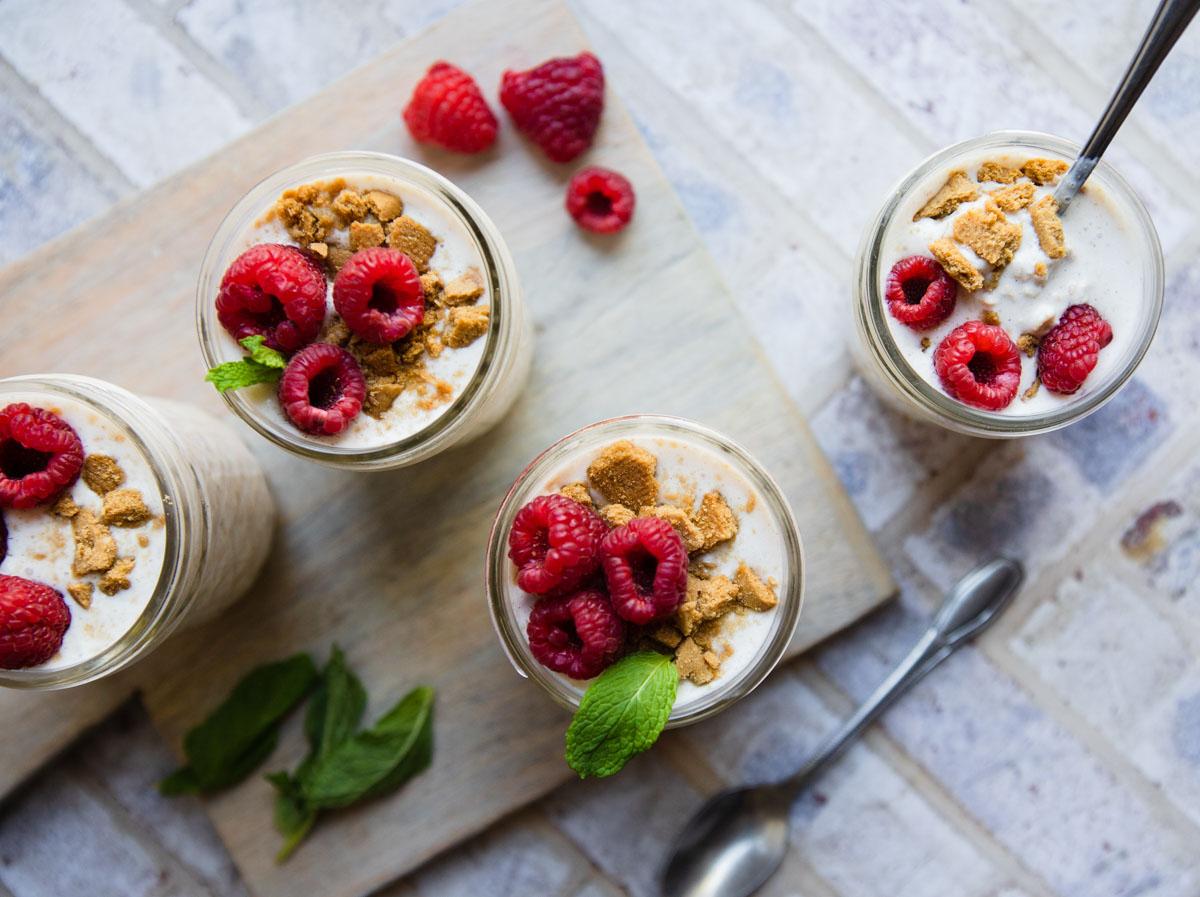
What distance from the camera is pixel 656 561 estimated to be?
1.35 metres

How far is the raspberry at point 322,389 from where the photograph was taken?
1363 millimetres

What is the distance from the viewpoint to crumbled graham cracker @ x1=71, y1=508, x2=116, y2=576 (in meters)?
1.40

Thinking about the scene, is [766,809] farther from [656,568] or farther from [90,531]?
[90,531]

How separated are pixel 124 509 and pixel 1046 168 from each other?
5.17 feet

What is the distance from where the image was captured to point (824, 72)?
1859 millimetres

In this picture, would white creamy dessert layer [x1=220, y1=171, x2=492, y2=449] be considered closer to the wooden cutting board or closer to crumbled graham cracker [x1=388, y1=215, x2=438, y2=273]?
crumbled graham cracker [x1=388, y1=215, x2=438, y2=273]

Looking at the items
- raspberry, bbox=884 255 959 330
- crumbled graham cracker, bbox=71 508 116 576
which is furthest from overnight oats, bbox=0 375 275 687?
raspberry, bbox=884 255 959 330

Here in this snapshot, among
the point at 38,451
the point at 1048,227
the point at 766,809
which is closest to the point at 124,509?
the point at 38,451

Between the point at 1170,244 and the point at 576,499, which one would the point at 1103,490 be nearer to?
the point at 1170,244

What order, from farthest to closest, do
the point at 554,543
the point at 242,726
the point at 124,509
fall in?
the point at 242,726, the point at 124,509, the point at 554,543

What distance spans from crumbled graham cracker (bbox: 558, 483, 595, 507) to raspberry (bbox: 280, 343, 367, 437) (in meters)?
0.35

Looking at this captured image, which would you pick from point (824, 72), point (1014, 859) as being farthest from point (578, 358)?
point (1014, 859)

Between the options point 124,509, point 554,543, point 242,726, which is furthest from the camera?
point 242,726

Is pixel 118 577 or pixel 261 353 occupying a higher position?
pixel 261 353
